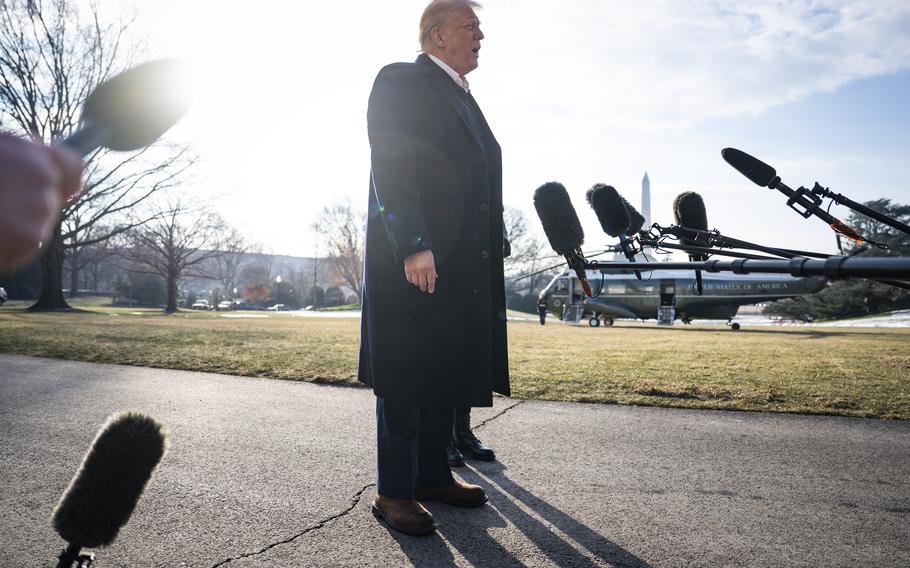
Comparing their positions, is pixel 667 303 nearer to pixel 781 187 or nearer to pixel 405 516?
pixel 781 187

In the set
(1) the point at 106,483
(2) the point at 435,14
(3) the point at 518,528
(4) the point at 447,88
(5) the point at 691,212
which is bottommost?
(3) the point at 518,528

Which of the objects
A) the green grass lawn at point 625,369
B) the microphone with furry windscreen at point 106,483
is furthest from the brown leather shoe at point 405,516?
the green grass lawn at point 625,369

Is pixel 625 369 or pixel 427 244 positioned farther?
pixel 625 369

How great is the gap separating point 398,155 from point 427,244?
0.48 meters

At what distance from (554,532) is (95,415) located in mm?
3791

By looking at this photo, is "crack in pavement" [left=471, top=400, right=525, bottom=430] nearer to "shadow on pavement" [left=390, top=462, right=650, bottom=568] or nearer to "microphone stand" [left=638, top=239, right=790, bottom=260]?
"shadow on pavement" [left=390, top=462, right=650, bottom=568]

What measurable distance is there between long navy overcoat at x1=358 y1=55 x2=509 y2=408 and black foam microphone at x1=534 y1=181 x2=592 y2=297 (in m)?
0.70

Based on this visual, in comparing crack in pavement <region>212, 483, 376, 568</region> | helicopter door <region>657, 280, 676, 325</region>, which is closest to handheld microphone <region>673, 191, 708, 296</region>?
crack in pavement <region>212, 483, 376, 568</region>

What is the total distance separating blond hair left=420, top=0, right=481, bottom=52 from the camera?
Answer: 295 cm

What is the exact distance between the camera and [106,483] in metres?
1.32

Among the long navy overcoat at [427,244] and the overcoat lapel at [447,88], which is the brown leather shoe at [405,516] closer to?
the long navy overcoat at [427,244]

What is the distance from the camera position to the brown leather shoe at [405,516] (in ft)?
8.14

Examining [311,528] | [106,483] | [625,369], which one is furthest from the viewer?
[625,369]

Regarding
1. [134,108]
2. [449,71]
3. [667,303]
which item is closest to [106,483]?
[134,108]
